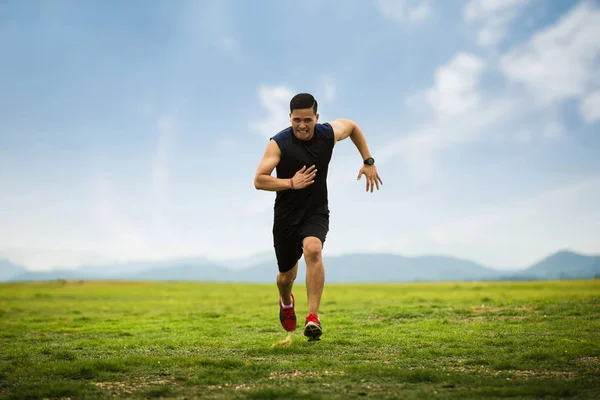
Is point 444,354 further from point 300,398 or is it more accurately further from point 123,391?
point 123,391

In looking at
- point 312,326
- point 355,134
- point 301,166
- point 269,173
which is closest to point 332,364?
point 312,326

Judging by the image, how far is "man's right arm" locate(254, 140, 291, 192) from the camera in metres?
8.60

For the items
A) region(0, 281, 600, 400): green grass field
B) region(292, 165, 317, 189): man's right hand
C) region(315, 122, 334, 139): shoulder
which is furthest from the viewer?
region(315, 122, 334, 139): shoulder

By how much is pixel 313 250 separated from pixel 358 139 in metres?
2.54

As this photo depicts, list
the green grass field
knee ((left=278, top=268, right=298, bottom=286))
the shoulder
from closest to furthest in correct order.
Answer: the green grass field → the shoulder → knee ((left=278, top=268, right=298, bottom=286))

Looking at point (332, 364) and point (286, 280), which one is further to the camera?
point (286, 280)

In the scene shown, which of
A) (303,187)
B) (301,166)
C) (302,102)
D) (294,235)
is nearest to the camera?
(303,187)

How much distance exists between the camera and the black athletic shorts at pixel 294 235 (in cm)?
917

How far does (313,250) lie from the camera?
8859 millimetres

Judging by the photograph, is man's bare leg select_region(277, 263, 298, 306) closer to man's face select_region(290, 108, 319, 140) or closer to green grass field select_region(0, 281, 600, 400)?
green grass field select_region(0, 281, 600, 400)

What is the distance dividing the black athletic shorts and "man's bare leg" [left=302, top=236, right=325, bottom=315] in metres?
0.17

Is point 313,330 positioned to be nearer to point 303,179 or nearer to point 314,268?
point 314,268

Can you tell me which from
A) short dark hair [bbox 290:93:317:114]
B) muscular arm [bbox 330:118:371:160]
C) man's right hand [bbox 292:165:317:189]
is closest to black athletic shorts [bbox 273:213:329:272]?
man's right hand [bbox 292:165:317:189]

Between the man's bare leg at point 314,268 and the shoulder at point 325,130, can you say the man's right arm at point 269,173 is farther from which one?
the man's bare leg at point 314,268
